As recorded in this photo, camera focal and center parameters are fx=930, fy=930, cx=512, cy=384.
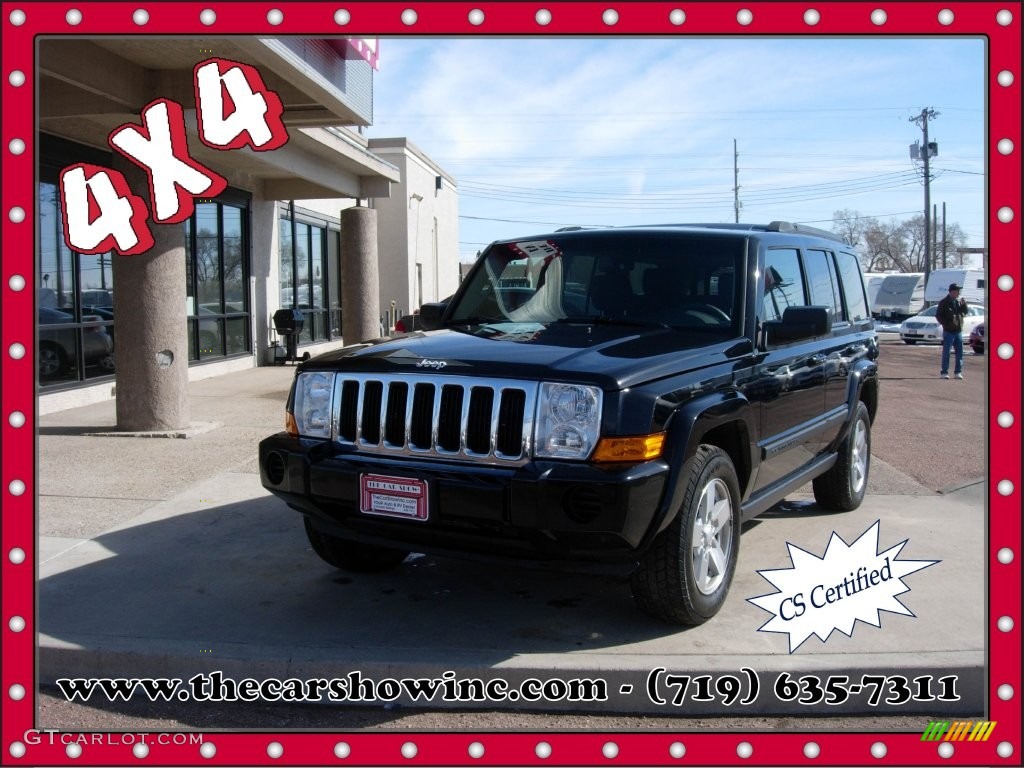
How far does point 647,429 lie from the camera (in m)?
3.70

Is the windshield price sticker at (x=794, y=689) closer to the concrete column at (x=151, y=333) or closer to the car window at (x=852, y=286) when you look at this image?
the car window at (x=852, y=286)

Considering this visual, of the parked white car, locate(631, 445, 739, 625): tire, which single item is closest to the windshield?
locate(631, 445, 739, 625): tire

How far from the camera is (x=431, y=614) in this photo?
4402 millimetres

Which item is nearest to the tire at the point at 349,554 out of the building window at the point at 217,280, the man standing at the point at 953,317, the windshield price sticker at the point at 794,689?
the windshield price sticker at the point at 794,689

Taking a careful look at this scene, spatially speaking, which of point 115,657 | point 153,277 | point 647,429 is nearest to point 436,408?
point 647,429

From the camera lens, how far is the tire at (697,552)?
3900 mm

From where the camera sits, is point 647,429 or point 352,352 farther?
point 352,352

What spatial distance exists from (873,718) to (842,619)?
45 centimetres

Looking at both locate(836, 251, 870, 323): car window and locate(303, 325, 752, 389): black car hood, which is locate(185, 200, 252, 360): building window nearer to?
locate(836, 251, 870, 323): car window

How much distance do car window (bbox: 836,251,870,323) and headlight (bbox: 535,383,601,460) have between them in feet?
11.5

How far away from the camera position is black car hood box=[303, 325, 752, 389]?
3781mm

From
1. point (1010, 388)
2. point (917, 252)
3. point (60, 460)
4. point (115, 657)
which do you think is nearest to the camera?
point (1010, 388)

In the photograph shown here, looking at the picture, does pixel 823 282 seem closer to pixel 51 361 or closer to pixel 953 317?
pixel 51 361

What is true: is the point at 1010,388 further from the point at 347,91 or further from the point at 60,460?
the point at 347,91
